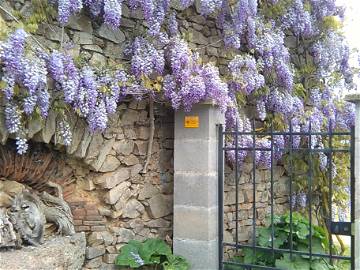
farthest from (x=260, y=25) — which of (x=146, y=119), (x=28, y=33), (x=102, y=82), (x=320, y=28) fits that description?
(x=28, y=33)

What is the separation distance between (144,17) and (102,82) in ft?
2.47

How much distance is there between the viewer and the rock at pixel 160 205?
4.36 metres

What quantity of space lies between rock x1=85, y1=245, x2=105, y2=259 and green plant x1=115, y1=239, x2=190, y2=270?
0.46 feet

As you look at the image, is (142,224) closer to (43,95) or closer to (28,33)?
(43,95)

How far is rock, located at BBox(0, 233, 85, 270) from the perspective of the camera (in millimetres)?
3240

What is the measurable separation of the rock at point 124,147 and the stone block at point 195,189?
0.47m

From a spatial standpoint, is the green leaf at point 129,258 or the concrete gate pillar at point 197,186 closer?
the green leaf at point 129,258

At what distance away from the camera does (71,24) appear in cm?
375

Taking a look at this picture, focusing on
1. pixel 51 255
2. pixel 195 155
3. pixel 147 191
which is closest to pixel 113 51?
pixel 195 155

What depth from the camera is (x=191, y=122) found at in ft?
14.0

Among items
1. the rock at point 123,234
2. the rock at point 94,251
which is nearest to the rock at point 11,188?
the rock at point 94,251

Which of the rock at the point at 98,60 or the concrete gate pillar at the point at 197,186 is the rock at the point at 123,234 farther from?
the rock at the point at 98,60

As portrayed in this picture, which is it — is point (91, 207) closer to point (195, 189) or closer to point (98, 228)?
point (98, 228)

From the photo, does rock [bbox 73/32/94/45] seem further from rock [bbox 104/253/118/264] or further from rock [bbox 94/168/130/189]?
rock [bbox 104/253/118/264]
